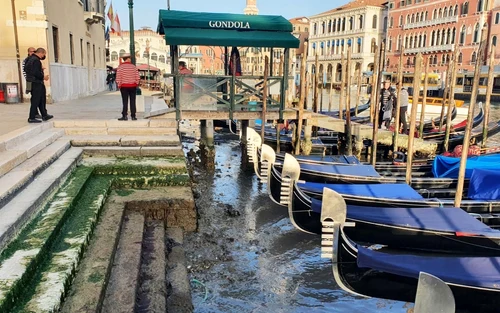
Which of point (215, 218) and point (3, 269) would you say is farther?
point (215, 218)

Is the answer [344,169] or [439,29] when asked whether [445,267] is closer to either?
[344,169]

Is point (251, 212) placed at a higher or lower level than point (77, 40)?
lower

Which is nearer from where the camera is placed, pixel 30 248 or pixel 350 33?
pixel 30 248

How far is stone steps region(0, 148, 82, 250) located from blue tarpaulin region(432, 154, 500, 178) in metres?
4.99

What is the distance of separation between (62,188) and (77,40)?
997 cm

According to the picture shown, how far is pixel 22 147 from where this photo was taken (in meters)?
4.22

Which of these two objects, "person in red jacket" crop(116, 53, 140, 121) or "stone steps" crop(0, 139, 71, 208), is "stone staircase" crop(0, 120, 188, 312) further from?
"person in red jacket" crop(116, 53, 140, 121)

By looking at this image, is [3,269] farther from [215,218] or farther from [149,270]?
[215,218]

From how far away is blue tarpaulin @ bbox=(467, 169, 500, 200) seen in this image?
4.96 m

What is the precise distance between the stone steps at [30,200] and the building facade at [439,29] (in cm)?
2870

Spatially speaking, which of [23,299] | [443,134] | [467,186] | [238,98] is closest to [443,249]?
[467,186]

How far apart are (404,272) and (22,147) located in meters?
3.68

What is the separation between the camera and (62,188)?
3.69 m

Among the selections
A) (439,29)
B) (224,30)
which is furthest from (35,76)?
(439,29)
